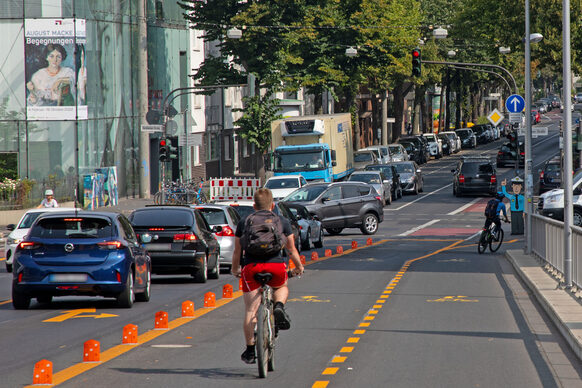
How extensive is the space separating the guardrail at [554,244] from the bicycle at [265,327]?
9.02 meters

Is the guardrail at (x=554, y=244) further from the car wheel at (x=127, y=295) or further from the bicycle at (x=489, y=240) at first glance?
the car wheel at (x=127, y=295)

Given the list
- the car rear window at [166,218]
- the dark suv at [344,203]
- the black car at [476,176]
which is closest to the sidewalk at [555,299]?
the car rear window at [166,218]

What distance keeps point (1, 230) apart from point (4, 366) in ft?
98.1

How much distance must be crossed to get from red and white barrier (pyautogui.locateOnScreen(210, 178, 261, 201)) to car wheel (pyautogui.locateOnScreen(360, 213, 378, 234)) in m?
9.91

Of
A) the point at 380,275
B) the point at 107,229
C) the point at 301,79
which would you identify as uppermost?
the point at 301,79

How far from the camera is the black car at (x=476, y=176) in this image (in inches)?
2296

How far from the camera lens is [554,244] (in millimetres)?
23141

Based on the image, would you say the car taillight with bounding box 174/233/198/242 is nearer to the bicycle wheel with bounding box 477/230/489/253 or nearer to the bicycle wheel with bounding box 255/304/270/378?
the bicycle wheel with bounding box 255/304/270/378

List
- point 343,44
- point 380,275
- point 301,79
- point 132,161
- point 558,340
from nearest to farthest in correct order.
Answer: point 558,340, point 380,275, point 132,161, point 301,79, point 343,44

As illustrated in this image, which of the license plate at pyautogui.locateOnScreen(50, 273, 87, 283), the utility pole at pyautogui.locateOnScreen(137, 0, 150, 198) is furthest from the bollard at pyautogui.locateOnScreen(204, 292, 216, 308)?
the utility pole at pyautogui.locateOnScreen(137, 0, 150, 198)

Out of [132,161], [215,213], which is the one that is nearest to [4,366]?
[215,213]

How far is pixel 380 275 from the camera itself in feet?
81.6

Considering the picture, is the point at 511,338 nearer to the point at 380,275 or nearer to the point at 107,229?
the point at 107,229

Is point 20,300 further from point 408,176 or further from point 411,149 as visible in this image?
point 411,149
